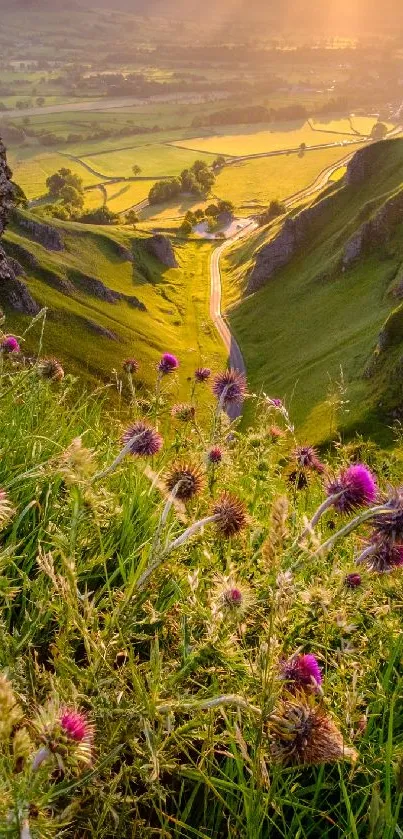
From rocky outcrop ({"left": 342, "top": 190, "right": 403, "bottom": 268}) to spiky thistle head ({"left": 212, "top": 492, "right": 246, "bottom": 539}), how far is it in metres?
125

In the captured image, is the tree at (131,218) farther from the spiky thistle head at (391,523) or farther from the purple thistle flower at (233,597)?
the purple thistle flower at (233,597)

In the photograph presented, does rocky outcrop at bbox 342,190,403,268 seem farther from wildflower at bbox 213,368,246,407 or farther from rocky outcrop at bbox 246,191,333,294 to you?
wildflower at bbox 213,368,246,407

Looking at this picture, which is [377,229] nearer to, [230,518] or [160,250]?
[160,250]

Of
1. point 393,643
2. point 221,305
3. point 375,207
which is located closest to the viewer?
point 393,643

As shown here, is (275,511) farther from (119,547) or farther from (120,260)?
(120,260)

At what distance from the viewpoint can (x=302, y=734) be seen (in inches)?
113

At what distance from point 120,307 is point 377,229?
175ft

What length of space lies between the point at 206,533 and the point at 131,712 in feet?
7.14

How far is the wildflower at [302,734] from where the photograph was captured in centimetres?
276

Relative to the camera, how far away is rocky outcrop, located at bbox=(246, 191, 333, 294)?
5477 inches

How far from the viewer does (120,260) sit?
146 m

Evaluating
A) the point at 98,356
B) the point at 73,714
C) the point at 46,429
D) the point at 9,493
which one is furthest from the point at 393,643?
the point at 98,356

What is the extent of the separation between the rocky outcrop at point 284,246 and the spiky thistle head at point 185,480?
136521 mm

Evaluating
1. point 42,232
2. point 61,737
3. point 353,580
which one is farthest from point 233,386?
point 42,232
